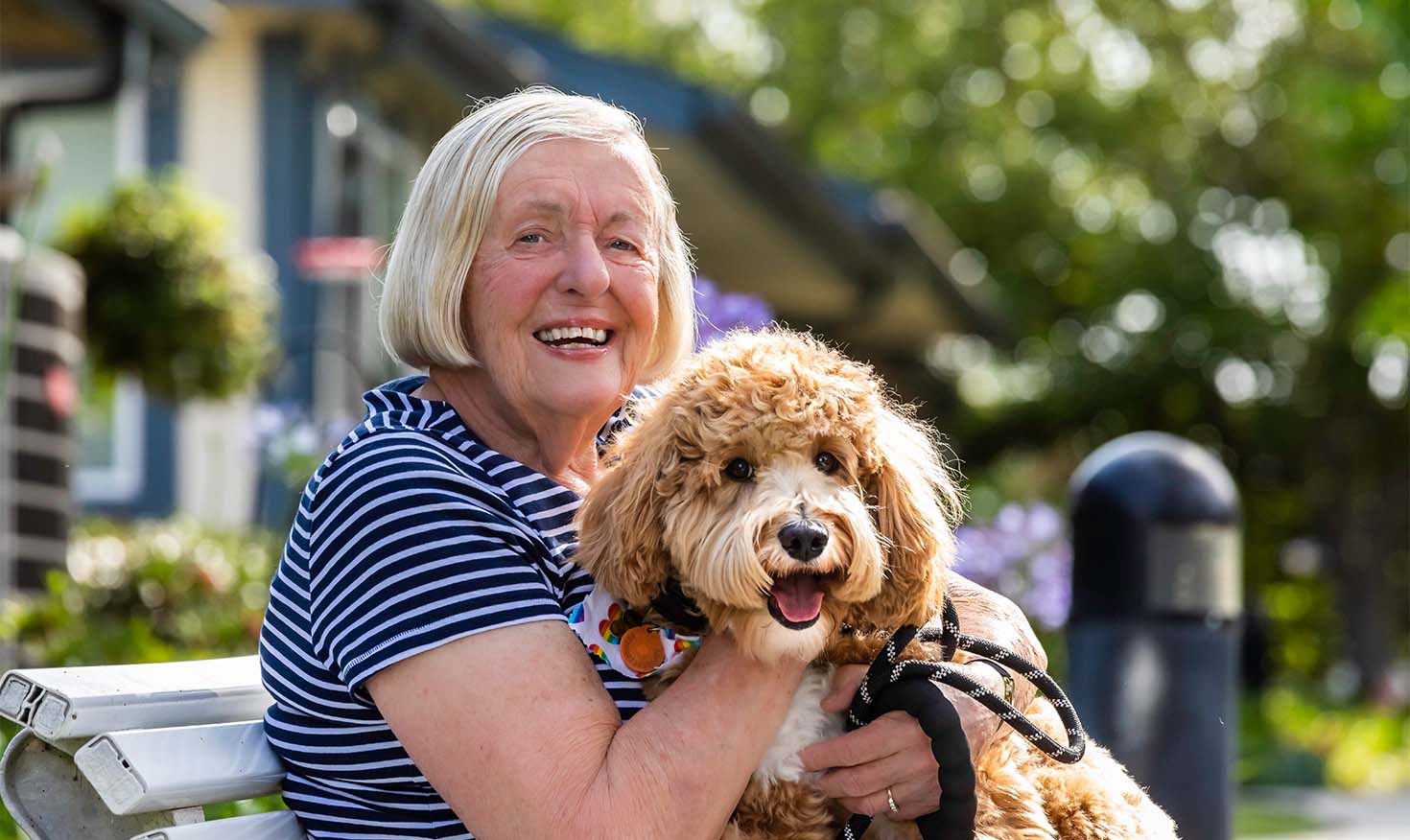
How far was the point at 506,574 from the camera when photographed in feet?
7.70

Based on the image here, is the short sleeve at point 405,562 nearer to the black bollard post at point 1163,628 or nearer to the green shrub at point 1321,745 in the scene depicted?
the black bollard post at point 1163,628

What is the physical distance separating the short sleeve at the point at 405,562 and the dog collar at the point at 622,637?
0.05m

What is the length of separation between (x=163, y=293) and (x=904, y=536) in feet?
22.5

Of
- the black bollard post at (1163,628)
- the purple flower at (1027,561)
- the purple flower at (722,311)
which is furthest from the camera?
the purple flower at (1027,561)

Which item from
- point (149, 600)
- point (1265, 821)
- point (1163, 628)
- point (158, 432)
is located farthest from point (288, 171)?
point (1163, 628)

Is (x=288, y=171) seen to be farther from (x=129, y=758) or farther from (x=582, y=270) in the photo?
(x=129, y=758)

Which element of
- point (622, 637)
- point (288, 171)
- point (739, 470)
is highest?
point (288, 171)

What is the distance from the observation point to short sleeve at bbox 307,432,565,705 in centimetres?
229

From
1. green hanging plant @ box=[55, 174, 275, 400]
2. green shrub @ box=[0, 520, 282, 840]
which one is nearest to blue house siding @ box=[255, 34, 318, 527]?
green hanging plant @ box=[55, 174, 275, 400]

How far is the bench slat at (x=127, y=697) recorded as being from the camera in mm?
2457

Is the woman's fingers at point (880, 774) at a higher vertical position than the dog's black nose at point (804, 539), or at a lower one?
lower

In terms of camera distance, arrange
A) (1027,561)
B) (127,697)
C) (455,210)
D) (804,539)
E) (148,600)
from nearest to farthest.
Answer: (804,539) → (127,697) → (455,210) → (148,600) → (1027,561)

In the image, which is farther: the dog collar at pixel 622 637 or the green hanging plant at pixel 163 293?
the green hanging plant at pixel 163 293

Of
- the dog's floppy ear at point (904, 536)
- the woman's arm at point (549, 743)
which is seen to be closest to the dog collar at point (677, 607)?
the woman's arm at point (549, 743)
